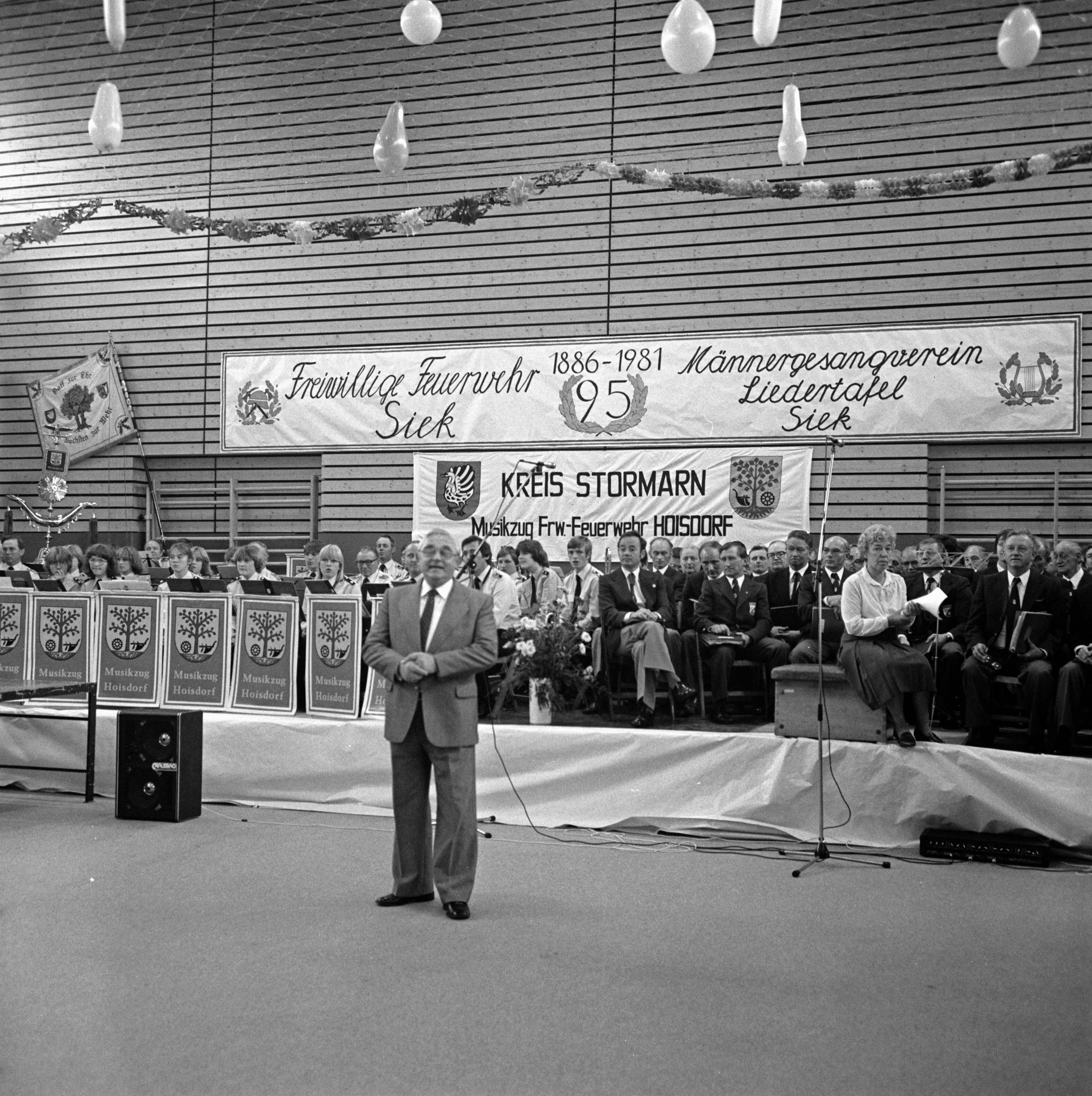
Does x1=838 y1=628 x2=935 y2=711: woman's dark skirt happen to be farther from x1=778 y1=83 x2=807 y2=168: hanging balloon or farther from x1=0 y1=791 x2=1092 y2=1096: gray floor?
x1=778 y1=83 x2=807 y2=168: hanging balloon

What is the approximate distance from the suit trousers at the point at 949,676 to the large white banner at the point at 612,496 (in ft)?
12.2

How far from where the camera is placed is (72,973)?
3646mm

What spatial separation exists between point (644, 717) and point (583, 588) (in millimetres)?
1432

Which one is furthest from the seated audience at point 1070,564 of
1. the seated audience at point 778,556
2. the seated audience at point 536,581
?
the seated audience at point 536,581

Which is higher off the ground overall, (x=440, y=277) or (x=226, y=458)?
(x=440, y=277)

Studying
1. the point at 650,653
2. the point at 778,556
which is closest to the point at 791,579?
the point at 778,556

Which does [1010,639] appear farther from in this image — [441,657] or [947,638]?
[441,657]

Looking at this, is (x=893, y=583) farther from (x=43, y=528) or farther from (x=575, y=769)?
(x=43, y=528)

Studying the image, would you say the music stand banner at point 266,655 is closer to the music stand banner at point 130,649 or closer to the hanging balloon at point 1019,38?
the music stand banner at point 130,649

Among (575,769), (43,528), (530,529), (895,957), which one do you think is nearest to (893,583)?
(575,769)

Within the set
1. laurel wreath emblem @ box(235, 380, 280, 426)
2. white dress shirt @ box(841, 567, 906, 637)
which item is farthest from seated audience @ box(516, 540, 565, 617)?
laurel wreath emblem @ box(235, 380, 280, 426)

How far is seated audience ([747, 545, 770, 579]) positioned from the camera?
25.7ft

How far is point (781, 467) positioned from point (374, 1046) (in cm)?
801

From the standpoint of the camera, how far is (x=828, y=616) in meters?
6.83
